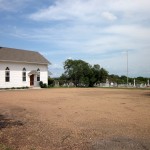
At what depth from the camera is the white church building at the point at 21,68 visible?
4081cm

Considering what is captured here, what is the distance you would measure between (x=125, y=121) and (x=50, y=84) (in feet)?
130

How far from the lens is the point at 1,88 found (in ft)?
131

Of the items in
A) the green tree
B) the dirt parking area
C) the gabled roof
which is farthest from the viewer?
A: the green tree

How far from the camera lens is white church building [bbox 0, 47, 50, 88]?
1607 inches

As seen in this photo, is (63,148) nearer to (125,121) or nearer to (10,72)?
(125,121)

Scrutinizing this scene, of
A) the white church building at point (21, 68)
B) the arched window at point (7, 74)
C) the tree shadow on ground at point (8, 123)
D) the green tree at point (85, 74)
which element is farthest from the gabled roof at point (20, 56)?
the tree shadow on ground at point (8, 123)

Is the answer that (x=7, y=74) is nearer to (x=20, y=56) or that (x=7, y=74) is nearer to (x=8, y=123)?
(x=20, y=56)

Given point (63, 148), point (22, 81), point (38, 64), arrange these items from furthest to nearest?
point (38, 64)
point (22, 81)
point (63, 148)

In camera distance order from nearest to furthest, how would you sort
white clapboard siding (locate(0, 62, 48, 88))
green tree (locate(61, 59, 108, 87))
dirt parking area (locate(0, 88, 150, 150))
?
dirt parking area (locate(0, 88, 150, 150)) → white clapboard siding (locate(0, 62, 48, 88)) → green tree (locate(61, 59, 108, 87))

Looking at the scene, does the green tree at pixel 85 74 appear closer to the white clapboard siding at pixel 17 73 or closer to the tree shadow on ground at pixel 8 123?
the white clapboard siding at pixel 17 73

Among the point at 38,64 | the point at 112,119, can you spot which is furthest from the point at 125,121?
the point at 38,64

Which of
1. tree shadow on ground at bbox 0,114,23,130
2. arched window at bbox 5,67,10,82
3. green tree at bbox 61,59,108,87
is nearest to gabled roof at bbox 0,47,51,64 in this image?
arched window at bbox 5,67,10,82

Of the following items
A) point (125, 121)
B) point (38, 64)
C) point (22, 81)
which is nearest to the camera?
Result: point (125, 121)

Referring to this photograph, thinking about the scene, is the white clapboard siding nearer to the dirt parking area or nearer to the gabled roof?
the gabled roof
